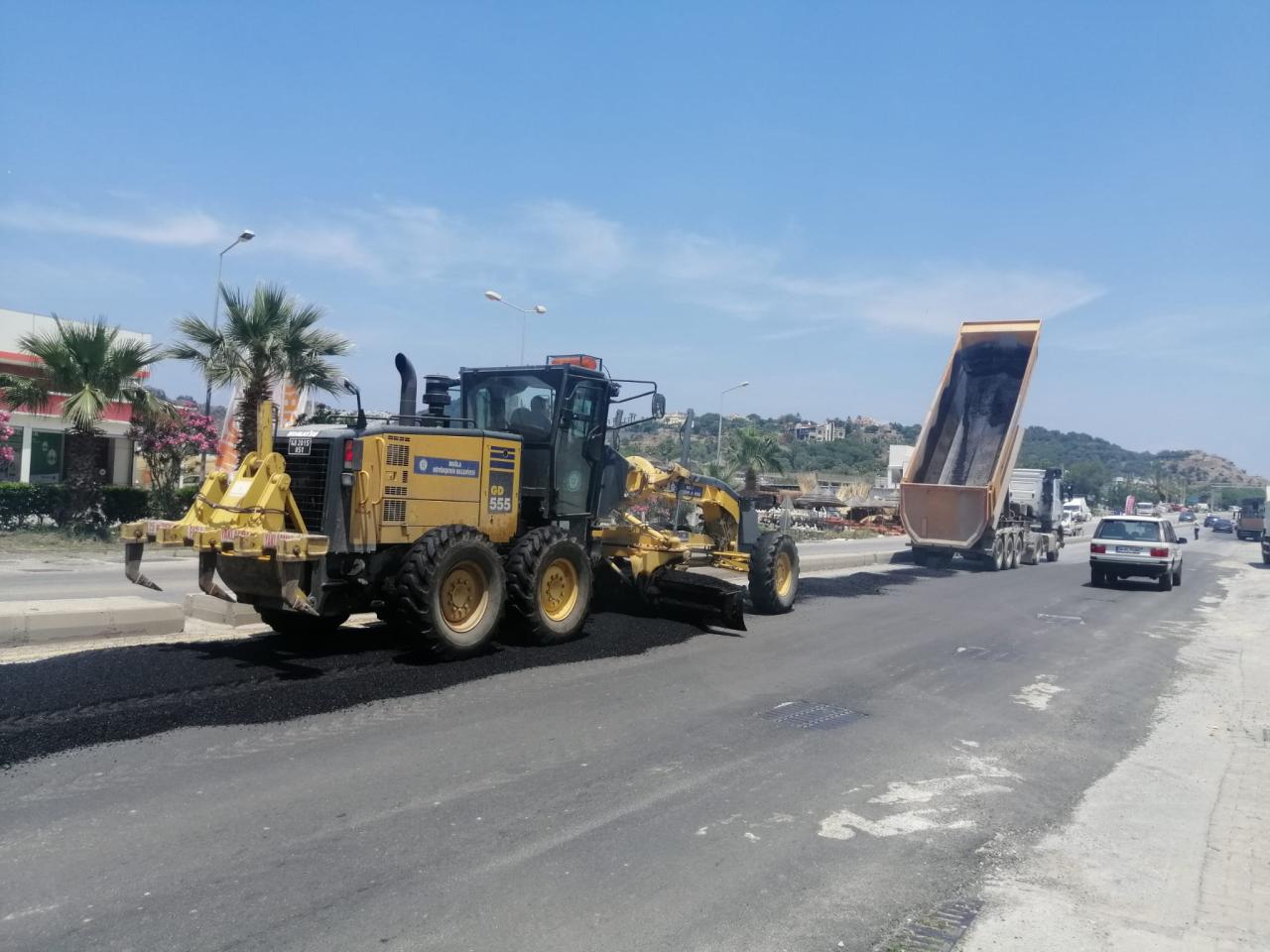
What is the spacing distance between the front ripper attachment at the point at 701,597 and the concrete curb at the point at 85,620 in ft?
17.9

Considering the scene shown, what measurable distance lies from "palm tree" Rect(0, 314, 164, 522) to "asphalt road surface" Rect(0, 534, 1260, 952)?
1418cm

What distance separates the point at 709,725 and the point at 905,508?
55.3 ft

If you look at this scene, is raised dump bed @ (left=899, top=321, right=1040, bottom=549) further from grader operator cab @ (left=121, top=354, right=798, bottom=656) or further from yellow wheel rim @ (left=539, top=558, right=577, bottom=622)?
yellow wheel rim @ (left=539, top=558, right=577, bottom=622)

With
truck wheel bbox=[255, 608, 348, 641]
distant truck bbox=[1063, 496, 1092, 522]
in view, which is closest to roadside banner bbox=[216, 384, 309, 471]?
truck wheel bbox=[255, 608, 348, 641]

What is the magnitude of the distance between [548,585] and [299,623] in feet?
8.13

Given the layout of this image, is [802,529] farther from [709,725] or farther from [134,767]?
[134,767]

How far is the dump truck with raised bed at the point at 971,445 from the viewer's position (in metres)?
22.5

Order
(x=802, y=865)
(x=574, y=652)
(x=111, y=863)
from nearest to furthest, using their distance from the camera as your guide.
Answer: (x=111, y=863)
(x=802, y=865)
(x=574, y=652)

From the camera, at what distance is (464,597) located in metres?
9.19

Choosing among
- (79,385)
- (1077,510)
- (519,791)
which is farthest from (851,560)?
(1077,510)

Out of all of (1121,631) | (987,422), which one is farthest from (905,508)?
(1121,631)

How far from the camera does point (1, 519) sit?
21016mm

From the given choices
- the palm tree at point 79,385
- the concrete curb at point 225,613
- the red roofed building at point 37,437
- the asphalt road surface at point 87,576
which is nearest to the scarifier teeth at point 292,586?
the concrete curb at point 225,613

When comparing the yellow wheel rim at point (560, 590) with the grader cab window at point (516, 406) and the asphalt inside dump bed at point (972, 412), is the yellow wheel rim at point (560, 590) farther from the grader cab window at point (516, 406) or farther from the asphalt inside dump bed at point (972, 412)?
the asphalt inside dump bed at point (972, 412)
